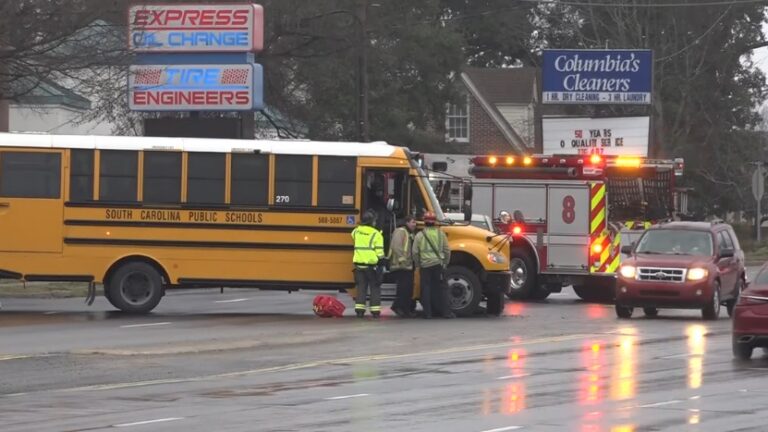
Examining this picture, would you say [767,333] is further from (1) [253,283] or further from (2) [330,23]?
(2) [330,23]

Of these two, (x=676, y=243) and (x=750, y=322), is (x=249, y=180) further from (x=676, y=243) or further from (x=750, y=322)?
(x=750, y=322)

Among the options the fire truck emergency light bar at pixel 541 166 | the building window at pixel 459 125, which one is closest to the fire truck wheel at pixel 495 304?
the fire truck emergency light bar at pixel 541 166

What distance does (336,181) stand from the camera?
2342 centimetres

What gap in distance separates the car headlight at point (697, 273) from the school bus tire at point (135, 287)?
868cm

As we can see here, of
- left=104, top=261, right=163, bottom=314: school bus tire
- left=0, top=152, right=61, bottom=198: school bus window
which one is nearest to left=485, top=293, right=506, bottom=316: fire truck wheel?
left=104, top=261, right=163, bottom=314: school bus tire

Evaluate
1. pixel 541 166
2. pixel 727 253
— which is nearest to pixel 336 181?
pixel 727 253

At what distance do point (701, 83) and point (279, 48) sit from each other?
2833 centimetres

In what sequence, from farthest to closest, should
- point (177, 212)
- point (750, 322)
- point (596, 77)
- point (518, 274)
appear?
1. point (596, 77)
2. point (518, 274)
3. point (177, 212)
4. point (750, 322)

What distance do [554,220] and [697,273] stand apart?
541cm

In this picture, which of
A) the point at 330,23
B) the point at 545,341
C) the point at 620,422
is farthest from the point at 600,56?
the point at 620,422

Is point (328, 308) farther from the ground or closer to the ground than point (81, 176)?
closer to the ground

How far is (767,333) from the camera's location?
55.2ft

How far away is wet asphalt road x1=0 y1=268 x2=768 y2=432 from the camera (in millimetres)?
12102

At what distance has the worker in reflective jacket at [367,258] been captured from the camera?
22484mm
